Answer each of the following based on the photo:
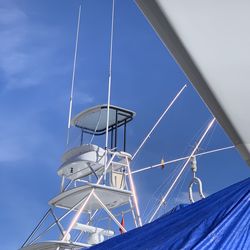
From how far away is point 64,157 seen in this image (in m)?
8.39

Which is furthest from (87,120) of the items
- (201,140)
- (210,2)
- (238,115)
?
(210,2)

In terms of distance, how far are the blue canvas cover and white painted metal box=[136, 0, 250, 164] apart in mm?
800

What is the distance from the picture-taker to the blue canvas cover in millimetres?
2889

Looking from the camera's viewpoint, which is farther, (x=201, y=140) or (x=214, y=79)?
(x=201, y=140)

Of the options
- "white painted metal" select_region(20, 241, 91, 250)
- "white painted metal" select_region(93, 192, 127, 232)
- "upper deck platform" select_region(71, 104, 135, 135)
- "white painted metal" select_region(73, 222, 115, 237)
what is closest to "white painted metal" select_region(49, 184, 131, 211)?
"white painted metal" select_region(93, 192, 127, 232)

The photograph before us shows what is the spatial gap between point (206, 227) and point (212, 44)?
4.54 feet

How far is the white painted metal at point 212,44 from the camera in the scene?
1.92m

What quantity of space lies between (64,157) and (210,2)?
6714 mm

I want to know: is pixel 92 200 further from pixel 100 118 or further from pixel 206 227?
pixel 206 227

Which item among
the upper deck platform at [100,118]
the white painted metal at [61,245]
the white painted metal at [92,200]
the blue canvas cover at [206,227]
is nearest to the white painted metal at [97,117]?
the upper deck platform at [100,118]

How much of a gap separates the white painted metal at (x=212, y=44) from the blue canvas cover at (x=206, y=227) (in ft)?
2.62

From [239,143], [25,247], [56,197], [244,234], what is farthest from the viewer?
[56,197]

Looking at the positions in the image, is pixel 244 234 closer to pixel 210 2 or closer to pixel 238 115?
pixel 238 115

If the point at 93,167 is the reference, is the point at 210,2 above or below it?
below
